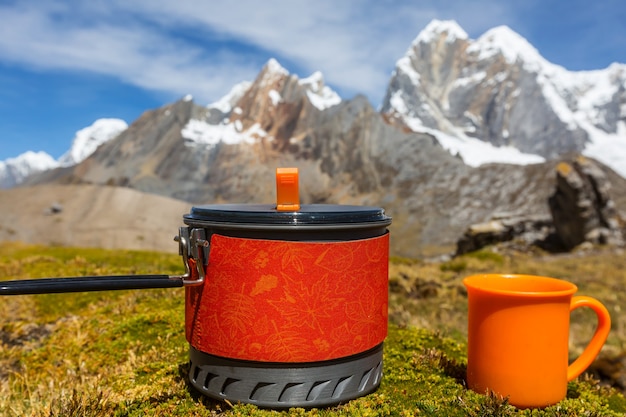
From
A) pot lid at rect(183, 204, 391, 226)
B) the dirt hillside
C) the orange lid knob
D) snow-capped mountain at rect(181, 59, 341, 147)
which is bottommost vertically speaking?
the dirt hillside

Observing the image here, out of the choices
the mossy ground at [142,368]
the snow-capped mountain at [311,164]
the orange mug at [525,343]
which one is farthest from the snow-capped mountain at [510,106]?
the orange mug at [525,343]

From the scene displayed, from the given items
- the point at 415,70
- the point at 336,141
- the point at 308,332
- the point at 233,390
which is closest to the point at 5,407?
the point at 233,390

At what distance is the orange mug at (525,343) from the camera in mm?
3209

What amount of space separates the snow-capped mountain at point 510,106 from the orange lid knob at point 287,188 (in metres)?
171

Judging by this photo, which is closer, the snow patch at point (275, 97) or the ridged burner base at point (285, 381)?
the ridged burner base at point (285, 381)

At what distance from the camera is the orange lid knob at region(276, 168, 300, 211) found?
323 centimetres

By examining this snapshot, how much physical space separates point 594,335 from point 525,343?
612 millimetres

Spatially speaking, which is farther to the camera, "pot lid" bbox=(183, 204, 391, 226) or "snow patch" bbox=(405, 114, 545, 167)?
"snow patch" bbox=(405, 114, 545, 167)

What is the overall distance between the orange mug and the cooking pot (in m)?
0.77

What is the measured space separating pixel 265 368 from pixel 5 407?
6.98ft

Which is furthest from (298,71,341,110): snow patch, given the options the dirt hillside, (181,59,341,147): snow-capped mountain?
the dirt hillside

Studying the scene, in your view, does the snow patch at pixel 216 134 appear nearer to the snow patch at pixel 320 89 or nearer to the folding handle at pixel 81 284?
the snow patch at pixel 320 89

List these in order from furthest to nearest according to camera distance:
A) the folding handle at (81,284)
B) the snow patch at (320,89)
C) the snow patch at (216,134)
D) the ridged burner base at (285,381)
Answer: the snow patch at (320,89), the snow patch at (216,134), the ridged burner base at (285,381), the folding handle at (81,284)

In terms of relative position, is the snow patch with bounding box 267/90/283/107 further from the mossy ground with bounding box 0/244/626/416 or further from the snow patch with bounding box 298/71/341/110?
the mossy ground with bounding box 0/244/626/416
